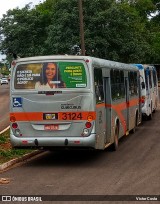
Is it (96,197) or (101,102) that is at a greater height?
(101,102)

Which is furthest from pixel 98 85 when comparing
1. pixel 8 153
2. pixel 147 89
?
pixel 147 89

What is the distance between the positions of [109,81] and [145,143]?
347 centimetres

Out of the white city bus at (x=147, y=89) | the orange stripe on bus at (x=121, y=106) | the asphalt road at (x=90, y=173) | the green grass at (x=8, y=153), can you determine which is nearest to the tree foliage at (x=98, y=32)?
the white city bus at (x=147, y=89)

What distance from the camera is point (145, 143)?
18.2 meters

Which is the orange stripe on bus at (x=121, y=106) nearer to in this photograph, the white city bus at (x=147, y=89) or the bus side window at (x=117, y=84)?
the bus side window at (x=117, y=84)

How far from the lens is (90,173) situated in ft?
40.1

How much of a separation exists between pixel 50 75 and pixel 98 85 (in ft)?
4.72

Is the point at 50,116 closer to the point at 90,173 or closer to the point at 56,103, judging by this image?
the point at 56,103

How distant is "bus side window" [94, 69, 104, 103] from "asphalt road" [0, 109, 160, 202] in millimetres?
1736

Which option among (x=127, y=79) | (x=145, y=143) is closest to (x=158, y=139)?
(x=145, y=143)

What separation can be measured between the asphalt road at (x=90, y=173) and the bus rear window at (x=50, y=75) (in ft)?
6.89

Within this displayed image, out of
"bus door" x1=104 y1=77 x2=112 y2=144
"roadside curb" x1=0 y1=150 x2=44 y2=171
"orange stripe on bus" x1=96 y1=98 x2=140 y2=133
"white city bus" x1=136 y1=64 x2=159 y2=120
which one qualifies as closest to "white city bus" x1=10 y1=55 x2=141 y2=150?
"roadside curb" x1=0 y1=150 x2=44 y2=171

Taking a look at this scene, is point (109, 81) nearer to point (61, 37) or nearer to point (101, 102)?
point (101, 102)

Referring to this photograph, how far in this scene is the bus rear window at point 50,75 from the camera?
13.3 m
